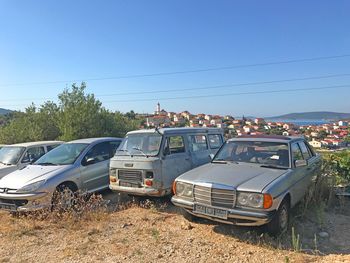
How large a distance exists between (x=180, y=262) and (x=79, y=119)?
695 inches

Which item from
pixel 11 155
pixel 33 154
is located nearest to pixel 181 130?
pixel 33 154

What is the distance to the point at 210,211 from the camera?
5289 mm

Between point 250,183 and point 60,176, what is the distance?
4.49 meters

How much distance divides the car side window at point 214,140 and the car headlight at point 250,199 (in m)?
4.05

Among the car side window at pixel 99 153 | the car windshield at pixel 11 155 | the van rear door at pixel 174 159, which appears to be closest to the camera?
the van rear door at pixel 174 159

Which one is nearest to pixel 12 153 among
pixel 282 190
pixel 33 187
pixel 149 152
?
pixel 33 187

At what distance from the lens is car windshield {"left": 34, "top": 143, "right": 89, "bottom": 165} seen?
818 cm

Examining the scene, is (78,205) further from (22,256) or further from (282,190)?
(282,190)

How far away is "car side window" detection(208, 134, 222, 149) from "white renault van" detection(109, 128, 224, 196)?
2.24ft

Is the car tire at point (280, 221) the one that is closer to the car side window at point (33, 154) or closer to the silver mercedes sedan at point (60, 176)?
the silver mercedes sedan at point (60, 176)

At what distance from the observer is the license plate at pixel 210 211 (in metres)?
5.13

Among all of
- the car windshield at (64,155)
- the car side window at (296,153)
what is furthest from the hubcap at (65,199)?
the car side window at (296,153)

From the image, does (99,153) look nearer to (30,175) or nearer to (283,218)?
(30,175)

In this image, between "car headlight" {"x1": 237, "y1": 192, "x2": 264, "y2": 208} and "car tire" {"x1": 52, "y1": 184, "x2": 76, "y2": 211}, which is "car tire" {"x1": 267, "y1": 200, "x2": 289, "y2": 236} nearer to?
"car headlight" {"x1": 237, "y1": 192, "x2": 264, "y2": 208}
